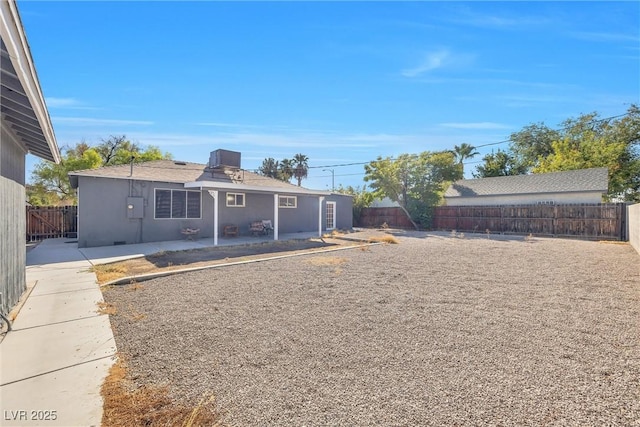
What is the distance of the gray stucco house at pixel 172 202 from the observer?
10875 millimetres

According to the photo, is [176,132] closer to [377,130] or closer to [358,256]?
[377,130]

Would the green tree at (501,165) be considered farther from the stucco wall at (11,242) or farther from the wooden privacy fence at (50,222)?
the stucco wall at (11,242)

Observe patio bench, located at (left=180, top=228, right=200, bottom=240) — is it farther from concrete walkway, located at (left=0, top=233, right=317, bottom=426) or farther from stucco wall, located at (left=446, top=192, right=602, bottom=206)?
stucco wall, located at (left=446, top=192, right=602, bottom=206)

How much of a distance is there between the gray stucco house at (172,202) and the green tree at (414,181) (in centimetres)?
755

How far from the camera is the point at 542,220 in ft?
55.7

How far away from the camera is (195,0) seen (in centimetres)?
773

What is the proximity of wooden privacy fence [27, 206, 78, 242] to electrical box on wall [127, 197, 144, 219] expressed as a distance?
17.0ft

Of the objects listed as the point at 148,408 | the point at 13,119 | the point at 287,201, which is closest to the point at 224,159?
the point at 287,201

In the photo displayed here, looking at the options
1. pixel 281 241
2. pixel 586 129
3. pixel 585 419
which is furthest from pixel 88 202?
pixel 586 129

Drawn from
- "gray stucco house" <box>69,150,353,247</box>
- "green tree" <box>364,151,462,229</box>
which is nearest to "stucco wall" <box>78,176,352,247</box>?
"gray stucco house" <box>69,150,353,247</box>

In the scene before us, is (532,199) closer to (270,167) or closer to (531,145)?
(531,145)

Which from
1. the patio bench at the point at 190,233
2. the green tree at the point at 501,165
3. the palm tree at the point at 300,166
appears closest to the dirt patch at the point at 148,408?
the patio bench at the point at 190,233

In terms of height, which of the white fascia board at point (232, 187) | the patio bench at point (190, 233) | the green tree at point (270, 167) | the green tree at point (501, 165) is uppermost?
the green tree at point (270, 167)

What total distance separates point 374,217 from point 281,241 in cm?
1266
